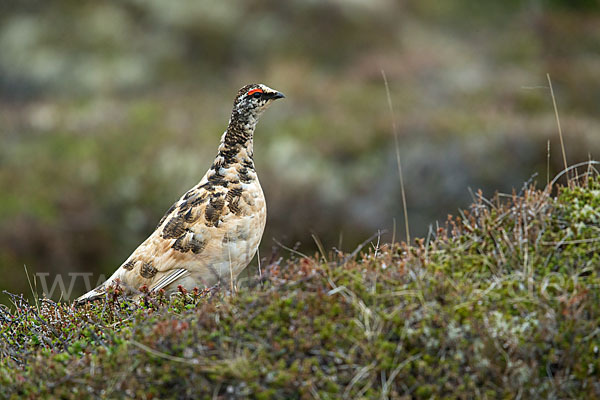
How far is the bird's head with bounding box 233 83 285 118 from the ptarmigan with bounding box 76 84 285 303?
38 centimetres

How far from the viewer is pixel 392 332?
3.36 m

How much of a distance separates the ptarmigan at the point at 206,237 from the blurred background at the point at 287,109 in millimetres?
5499

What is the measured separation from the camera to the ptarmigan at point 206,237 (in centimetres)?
534

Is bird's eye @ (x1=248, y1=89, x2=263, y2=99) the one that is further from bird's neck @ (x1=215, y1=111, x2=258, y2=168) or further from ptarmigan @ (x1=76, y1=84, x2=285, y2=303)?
ptarmigan @ (x1=76, y1=84, x2=285, y2=303)

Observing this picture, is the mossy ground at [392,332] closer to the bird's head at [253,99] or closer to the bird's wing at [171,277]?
the bird's wing at [171,277]

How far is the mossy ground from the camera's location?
3189 millimetres

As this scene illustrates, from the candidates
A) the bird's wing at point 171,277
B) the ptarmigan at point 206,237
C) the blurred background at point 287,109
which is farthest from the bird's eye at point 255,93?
the blurred background at point 287,109

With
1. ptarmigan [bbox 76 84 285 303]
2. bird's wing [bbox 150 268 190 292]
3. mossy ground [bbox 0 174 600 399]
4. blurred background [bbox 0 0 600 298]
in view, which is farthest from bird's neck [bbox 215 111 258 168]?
blurred background [bbox 0 0 600 298]

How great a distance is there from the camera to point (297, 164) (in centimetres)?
1658

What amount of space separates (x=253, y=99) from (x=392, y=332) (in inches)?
119

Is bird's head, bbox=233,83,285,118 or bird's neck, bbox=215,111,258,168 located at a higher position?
bird's head, bbox=233,83,285,118

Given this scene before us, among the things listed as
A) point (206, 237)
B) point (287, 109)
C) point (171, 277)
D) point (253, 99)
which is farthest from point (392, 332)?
point (287, 109)

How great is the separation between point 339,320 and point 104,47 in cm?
2115

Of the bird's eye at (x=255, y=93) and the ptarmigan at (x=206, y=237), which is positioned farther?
the bird's eye at (x=255, y=93)
